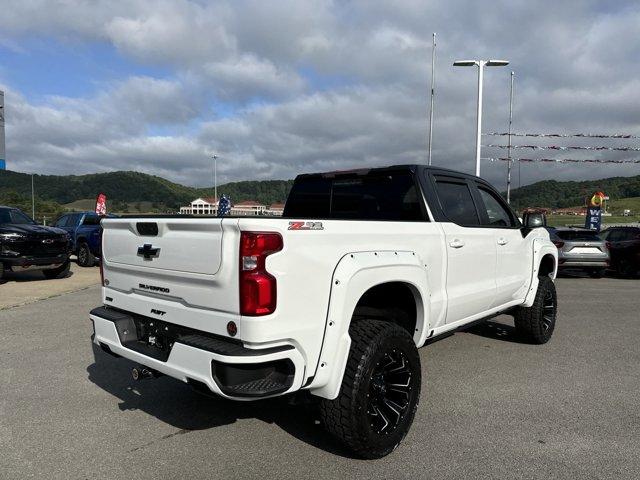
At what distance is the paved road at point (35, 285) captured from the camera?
9.16 meters

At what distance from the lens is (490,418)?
374 centimetres

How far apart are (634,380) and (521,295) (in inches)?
51.1

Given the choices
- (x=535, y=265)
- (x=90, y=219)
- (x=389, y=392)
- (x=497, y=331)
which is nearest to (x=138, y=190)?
(x=90, y=219)

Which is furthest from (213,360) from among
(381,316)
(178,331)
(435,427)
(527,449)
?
(527,449)

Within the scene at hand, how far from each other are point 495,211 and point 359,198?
5.12 ft

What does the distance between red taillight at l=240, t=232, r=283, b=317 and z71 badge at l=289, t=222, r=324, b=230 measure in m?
0.15

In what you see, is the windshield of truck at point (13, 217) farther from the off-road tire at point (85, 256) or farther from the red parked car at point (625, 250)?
the red parked car at point (625, 250)

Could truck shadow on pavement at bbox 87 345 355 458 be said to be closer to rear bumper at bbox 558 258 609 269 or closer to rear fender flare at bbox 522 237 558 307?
rear fender flare at bbox 522 237 558 307

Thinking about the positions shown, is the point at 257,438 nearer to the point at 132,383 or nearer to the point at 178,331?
the point at 178,331

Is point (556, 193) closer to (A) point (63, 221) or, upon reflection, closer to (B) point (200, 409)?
(A) point (63, 221)

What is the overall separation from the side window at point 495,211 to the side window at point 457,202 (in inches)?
12.9

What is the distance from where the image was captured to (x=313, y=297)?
8.94 ft

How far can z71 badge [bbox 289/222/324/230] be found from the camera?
8.75 ft

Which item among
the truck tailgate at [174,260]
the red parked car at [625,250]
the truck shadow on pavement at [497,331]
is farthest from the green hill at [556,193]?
the truck tailgate at [174,260]
